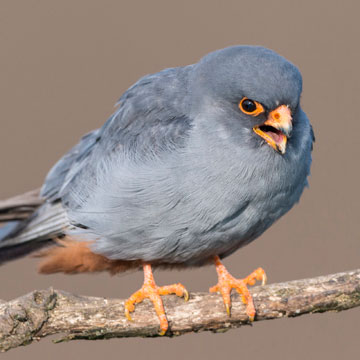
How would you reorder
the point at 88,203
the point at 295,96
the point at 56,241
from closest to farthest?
the point at 295,96 < the point at 88,203 < the point at 56,241

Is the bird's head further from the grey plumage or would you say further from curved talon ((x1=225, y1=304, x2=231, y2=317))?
curved talon ((x1=225, y1=304, x2=231, y2=317))

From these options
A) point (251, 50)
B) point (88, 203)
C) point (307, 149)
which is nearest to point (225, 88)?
point (251, 50)

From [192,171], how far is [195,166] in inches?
2.0

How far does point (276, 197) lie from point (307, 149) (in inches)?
21.9

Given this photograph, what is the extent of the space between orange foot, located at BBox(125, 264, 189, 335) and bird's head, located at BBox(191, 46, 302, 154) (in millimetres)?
1516

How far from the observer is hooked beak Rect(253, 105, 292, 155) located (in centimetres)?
537

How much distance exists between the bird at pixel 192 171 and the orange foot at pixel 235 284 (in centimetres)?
2

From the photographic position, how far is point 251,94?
543 cm

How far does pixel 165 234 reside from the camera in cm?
585

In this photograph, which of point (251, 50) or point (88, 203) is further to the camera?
point (88, 203)

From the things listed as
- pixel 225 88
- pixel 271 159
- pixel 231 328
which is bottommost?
pixel 231 328

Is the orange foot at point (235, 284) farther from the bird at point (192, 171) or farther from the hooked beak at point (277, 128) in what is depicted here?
the hooked beak at point (277, 128)

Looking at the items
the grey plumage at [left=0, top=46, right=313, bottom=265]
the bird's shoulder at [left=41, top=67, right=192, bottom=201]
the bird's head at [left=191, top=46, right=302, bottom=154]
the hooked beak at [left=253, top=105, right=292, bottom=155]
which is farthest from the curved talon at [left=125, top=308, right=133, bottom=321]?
the hooked beak at [left=253, top=105, right=292, bottom=155]

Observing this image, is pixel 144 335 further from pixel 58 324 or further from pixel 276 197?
pixel 276 197
